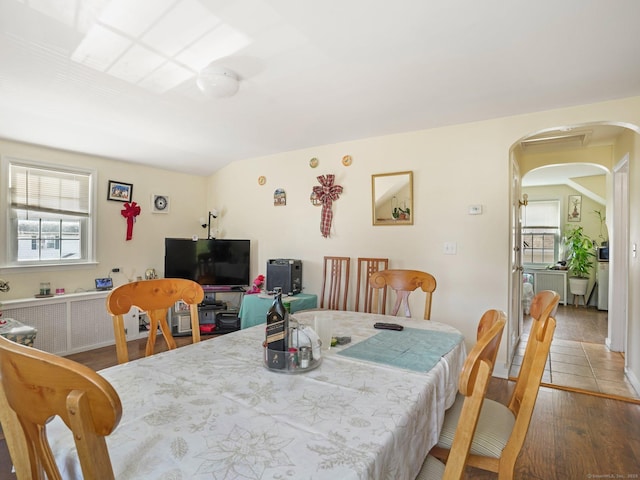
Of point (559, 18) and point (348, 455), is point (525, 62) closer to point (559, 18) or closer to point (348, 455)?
point (559, 18)

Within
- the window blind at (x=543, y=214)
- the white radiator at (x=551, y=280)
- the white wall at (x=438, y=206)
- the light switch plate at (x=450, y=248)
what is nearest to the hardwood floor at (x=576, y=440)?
the white wall at (x=438, y=206)

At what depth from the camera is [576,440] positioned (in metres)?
2.10

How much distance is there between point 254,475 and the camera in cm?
66

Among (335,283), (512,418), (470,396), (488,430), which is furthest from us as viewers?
(335,283)

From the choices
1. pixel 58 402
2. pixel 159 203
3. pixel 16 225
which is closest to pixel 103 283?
pixel 16 225

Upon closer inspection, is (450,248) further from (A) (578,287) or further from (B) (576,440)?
(A) (578,287)

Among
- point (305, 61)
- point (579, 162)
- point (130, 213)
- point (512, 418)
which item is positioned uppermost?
point (305, 61)

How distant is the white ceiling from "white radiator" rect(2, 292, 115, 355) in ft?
5.35

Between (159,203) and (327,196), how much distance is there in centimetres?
232

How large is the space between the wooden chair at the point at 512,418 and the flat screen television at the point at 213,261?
3.42 m

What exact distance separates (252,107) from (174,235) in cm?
259

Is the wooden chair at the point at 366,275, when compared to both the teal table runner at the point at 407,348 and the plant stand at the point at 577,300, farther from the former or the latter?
the plant stand at the point at 577,300

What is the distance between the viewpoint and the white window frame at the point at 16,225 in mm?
3344

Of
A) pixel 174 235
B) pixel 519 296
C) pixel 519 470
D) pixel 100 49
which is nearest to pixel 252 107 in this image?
pixel 100 49
